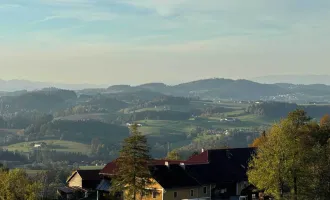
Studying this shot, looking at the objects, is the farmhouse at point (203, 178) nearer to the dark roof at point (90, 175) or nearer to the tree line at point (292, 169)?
the dark roof at point (90, 175)

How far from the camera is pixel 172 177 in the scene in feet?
194

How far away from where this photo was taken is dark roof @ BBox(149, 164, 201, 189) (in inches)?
2279

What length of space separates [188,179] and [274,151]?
52.2ft

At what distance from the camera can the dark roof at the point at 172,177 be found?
5790 cm

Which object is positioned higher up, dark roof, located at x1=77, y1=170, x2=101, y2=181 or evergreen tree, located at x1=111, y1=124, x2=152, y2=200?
evergreen tree, located at x1=111, y1=124, x2=152, y2=200

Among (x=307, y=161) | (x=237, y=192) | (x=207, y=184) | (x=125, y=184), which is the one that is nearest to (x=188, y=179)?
(x=207, y=184)

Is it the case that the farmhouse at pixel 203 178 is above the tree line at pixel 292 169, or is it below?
below

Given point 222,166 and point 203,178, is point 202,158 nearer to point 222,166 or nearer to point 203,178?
point 222,166

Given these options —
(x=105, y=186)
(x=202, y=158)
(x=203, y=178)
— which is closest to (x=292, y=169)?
(x=203, y=178)

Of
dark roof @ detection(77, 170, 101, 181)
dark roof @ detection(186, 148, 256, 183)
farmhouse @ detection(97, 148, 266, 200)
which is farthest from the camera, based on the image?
dark roof @ detection(77, 170, 101, 181)

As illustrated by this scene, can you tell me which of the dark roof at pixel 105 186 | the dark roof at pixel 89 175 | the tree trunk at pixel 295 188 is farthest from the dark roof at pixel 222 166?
the tree trunk at pixel 295 188

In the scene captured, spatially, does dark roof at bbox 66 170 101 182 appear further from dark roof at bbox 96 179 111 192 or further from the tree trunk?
the tree trunk

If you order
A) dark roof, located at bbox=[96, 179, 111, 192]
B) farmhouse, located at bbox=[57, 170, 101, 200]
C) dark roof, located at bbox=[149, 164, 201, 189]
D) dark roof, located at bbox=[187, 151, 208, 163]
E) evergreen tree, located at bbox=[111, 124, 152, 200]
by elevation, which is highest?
evergreen tree, located at bbox=[111, 124, 152, 200]

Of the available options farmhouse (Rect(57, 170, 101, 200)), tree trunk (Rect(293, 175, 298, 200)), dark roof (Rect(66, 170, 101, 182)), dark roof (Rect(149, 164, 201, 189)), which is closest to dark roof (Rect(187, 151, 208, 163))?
dark roof (Rect(149, 164, 201, 189))
